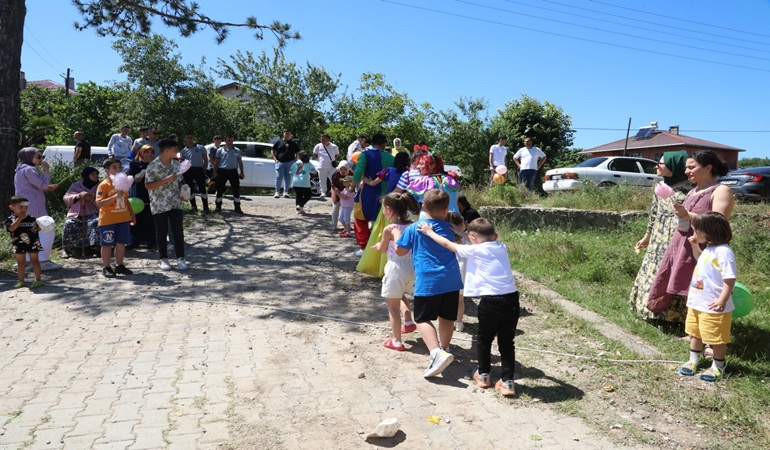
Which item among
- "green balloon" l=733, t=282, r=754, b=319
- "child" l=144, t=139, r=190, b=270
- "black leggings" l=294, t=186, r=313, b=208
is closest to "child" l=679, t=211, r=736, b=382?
"green balloon" l=733, t=282, r=754, b=319

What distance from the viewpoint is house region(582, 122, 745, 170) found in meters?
47.0

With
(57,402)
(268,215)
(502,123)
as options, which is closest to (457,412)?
(57,402)

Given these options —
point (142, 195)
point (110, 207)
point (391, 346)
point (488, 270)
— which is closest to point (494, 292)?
point (488, 270)

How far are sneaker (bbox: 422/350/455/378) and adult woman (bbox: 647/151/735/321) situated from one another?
2.35 metres

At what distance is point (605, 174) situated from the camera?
15.7 m

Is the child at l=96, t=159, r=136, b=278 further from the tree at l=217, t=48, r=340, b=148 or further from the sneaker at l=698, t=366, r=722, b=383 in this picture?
Answer: the tree at l=217, t=48, r=340, b=148

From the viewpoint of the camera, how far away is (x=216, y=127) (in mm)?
24125

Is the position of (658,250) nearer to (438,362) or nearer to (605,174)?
(438,362)

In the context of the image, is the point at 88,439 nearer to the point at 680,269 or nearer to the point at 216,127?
the point at 680,269

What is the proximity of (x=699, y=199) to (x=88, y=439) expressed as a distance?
5.05m

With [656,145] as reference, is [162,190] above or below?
below

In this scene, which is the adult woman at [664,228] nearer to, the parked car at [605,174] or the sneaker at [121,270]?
the sneaker at [121,270]

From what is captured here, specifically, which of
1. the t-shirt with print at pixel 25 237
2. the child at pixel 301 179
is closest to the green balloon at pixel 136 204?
the t-shirt with print at pixel 25 237

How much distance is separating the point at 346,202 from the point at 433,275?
587 cm
